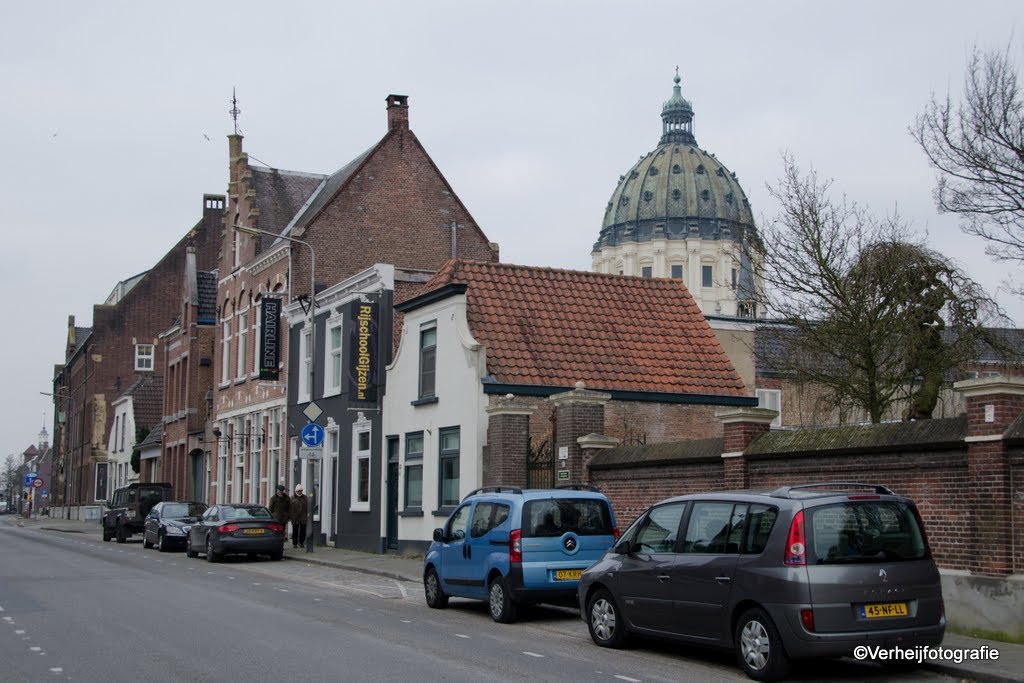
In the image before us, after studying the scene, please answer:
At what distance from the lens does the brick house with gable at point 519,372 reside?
2402 cm

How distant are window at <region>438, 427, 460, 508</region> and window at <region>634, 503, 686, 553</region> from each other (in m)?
12.7

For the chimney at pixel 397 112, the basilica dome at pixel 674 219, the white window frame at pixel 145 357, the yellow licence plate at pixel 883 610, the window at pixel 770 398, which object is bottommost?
the yellow licence plate at pixel 883 610

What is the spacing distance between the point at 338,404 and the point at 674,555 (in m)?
21.3

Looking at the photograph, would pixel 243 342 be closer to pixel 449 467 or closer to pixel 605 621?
pixel 449 467

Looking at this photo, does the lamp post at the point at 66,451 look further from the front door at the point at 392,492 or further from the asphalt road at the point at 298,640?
the asphalt road at the point at 298,640

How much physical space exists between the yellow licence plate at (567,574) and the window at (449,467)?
9914mm

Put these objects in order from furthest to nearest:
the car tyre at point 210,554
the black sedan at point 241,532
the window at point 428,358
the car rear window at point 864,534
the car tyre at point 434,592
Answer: the car tyre at point 210,554, the black sedan at point 241,532, the window at point 428,358, the car tyre at point 434,592, the car rear window at point 864,534

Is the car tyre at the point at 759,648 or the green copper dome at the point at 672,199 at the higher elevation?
the green copper dome at the point at 672,199

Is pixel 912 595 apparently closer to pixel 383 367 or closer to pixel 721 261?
pixel 383 367

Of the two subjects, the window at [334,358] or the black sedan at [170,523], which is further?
the black sedan at [170,523]

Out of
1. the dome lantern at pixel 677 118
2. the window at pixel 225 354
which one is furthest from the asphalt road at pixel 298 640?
the dome lantern at pixel 677 118

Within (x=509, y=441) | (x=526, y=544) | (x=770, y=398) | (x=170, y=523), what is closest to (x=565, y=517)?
(x=526, y=544)

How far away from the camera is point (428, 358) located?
27.0 meters

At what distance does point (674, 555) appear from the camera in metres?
11.9
